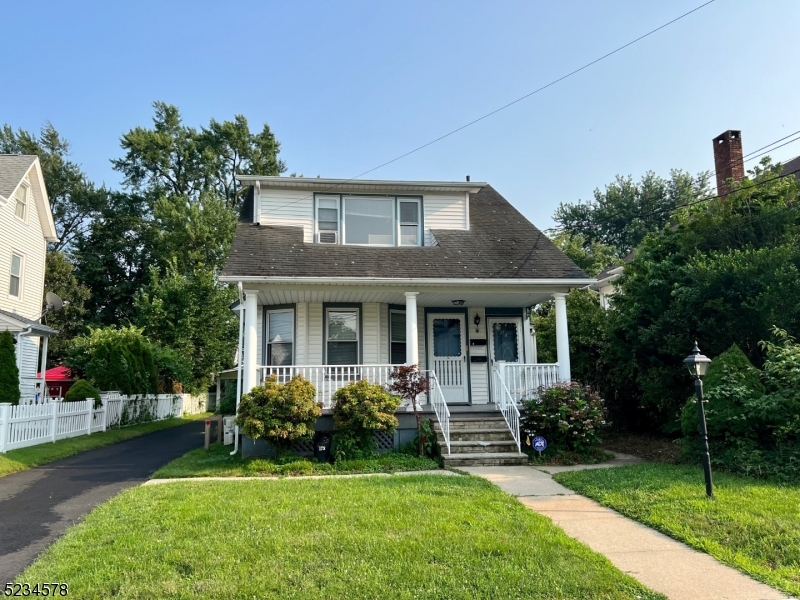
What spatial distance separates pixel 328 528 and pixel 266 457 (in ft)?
15.9

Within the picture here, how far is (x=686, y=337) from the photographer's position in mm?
10703

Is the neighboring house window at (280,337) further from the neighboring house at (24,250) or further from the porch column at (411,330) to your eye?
the neighboring house at (24,250)

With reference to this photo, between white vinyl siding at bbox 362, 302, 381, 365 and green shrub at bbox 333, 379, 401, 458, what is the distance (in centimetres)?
253

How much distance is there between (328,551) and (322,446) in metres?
5.22

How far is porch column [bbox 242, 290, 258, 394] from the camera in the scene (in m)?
10.3

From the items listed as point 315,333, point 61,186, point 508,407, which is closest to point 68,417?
point 315,333

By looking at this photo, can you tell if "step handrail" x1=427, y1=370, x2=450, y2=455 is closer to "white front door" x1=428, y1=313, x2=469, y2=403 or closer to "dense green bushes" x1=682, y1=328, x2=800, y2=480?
"white front door" x1=428, y1=313, x2=469, y2=403

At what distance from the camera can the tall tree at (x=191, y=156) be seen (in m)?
37.4

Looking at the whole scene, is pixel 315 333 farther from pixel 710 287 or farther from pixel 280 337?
pixel 710 287

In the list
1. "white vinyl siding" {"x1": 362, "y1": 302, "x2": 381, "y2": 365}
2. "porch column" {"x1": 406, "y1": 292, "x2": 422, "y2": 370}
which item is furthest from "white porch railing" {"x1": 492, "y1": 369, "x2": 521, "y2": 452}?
"white vinyl siding" {"x1": 362, "y1": 302, "x2": 381, "y2": 365}

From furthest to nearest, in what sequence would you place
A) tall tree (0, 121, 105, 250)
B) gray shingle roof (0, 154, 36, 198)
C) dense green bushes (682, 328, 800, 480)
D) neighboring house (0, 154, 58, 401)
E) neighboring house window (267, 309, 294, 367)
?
tall tree (0, 121, 105, 250) < gray shingle roof (0, 154, 36, 198) < neighboring house (0, 154, 58, 401) < neighboring house window (267, 309, 294, 367) < dense green bushes (682, 328, 800, 480)

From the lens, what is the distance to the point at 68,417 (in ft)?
46.8

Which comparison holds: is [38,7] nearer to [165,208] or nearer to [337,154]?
[337,154]

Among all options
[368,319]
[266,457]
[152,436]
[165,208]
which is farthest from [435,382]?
[165,208]
